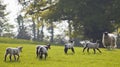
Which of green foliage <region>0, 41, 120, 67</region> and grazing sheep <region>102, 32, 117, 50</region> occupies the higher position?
grazing sheep <region>102, 32, 117, 50</region>

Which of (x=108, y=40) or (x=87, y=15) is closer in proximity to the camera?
(x=108, y=40)

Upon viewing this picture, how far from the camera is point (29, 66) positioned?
23312 mm

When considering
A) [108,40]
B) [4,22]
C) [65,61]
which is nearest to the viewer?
[65,61]

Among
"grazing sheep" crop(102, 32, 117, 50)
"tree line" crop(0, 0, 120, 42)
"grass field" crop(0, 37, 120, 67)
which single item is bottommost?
"grass field" crop(0, 37, 120, 67)

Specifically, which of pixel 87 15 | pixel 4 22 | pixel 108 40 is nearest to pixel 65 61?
pixel 108 40

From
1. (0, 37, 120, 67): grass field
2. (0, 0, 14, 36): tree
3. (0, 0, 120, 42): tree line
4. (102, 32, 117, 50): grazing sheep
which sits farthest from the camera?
(0, 0, 14, 36): tree

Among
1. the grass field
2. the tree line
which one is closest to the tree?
the tree line

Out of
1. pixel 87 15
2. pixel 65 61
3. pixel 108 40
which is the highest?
pixel 87 15

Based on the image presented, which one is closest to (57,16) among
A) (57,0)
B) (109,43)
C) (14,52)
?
(57,0)

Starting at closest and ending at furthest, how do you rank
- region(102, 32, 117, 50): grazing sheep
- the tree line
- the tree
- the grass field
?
the grass field
region(102, 32, 117, 50): grazing sheep
the tree line
the tree

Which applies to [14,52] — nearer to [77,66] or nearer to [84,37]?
[77,66]

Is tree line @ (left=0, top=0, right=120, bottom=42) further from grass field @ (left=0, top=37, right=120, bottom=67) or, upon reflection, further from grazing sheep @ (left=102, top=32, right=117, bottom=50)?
grass field @ (left=0, top=37, right=120, bottom=67)

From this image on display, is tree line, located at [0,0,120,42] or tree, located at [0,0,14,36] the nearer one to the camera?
tree line, located at [0,0,120,42]

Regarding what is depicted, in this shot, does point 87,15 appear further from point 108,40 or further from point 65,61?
point 65,61
